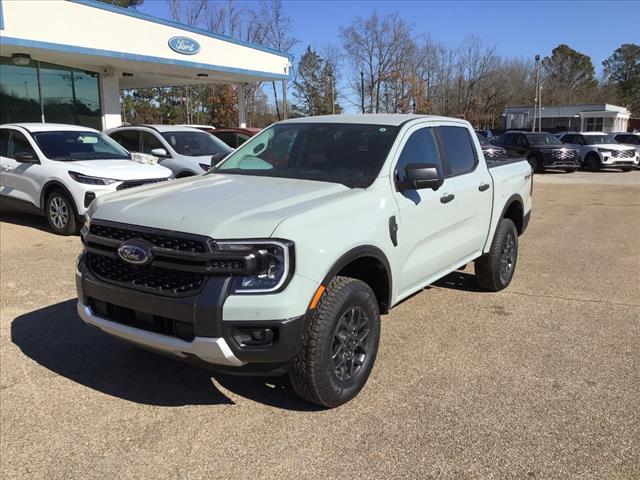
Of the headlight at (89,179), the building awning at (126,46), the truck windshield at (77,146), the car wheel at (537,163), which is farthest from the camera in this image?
the car wheel at (537,163)

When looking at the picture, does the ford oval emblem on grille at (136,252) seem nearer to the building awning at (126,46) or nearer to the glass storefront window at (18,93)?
Result: the building awning at (126,46)

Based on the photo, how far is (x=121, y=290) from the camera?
3240mm

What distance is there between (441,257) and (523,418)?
5.16 ft

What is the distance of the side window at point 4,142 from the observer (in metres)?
9.61

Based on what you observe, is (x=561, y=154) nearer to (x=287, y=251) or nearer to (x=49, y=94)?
(x=49, y=94)

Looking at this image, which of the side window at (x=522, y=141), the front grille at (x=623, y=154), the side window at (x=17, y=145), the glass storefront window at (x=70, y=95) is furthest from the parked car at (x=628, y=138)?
the side window at (x=17, y=145)

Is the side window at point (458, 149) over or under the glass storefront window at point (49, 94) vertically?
under

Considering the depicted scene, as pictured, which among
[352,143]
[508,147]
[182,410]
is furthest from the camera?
[508,147]

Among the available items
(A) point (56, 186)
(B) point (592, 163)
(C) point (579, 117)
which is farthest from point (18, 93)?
(C) point (579, 117)

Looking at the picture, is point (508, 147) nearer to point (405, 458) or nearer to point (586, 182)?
point (586, 182)

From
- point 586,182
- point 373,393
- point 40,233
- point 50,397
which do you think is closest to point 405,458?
point 373,393

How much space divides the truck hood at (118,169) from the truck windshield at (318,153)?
420 cm

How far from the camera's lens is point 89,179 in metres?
8.38

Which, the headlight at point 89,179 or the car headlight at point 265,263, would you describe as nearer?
the car headlight at point 265,263
